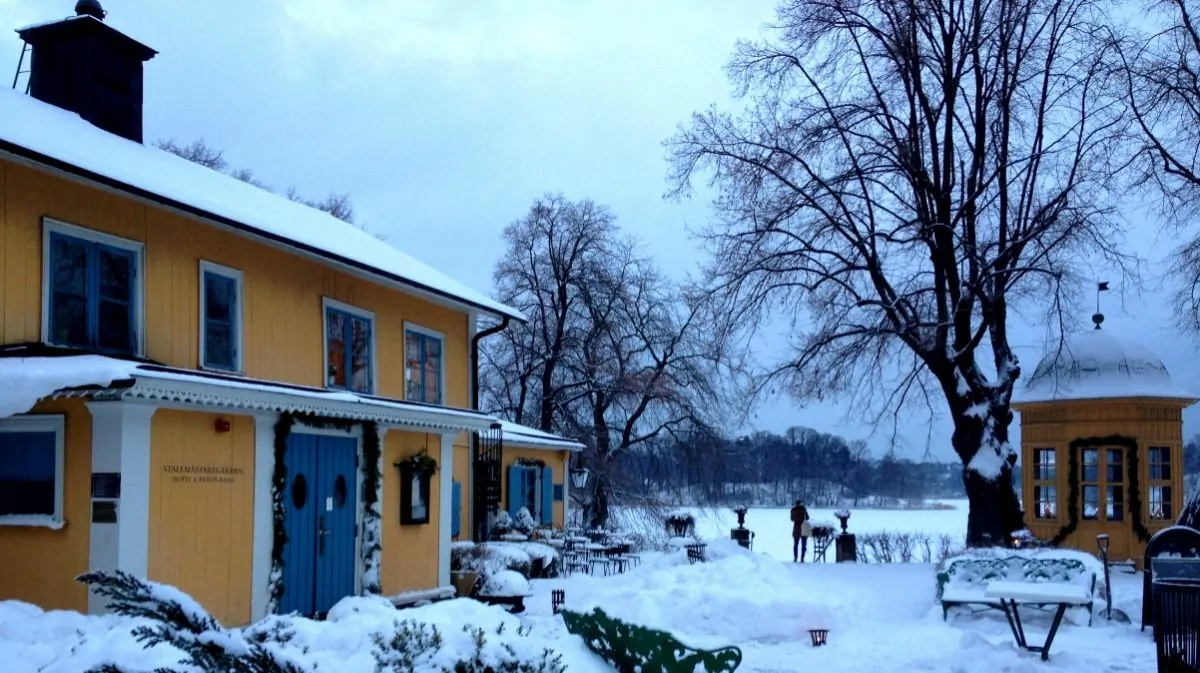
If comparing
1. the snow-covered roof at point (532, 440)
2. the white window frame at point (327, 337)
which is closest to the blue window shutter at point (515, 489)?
the snow-covered roof at point (532, 440)

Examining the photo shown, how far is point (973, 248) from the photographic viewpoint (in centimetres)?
2155

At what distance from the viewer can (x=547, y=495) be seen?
2627 centimetres

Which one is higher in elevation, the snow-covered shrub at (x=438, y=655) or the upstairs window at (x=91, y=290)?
the upstairs window at (x=91, y=290)

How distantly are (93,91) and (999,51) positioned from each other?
17117mm

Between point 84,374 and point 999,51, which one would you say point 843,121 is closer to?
point 999,51

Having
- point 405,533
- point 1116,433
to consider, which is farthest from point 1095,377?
point 405,533

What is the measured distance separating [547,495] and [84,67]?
1547 centimetres

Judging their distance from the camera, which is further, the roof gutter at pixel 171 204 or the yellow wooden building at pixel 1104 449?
the yellow wooden building at pixel 1104 449

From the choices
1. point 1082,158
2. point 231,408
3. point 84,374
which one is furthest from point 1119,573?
point 84,374

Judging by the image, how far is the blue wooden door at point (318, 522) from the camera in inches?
488

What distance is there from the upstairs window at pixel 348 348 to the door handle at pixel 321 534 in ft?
6.04

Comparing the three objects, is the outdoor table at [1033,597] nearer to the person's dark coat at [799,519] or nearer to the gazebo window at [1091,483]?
the gazebo window at [1091,483]

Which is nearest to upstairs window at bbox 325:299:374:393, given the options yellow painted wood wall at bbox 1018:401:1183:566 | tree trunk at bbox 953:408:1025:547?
tree trunk at bbox 953:408:1025:547

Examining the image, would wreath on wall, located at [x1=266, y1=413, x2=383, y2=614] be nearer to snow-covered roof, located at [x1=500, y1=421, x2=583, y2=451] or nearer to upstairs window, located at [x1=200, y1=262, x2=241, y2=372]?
upstairs window, located at [x1=200, y1=262, x2=241, y2=372]
